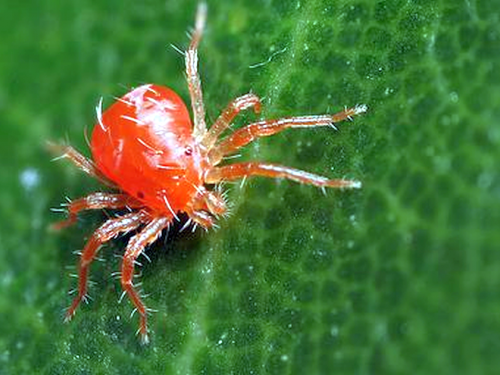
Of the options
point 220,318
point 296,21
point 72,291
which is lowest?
point 72,291

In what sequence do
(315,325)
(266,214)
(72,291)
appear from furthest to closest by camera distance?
(72,291), (266,214), (315,325)

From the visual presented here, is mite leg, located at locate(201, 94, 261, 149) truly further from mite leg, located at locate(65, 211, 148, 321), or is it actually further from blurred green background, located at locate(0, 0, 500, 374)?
mite leg, located at locate(65, 211, 148, 321)

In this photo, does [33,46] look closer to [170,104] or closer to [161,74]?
[161,74]

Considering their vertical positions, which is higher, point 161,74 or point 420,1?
point 420,1

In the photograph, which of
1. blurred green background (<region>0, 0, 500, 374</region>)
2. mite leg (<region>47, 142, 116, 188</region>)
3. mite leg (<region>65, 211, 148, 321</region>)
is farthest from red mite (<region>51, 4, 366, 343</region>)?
mite leg (<region>47, 142, 116, 188</region>)

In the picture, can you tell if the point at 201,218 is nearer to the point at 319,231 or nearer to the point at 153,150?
the point at 153,150

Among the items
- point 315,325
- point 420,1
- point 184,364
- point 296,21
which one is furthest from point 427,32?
point 184,364

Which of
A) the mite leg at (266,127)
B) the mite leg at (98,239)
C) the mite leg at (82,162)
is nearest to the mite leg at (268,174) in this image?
the mite leg at (266,127)
